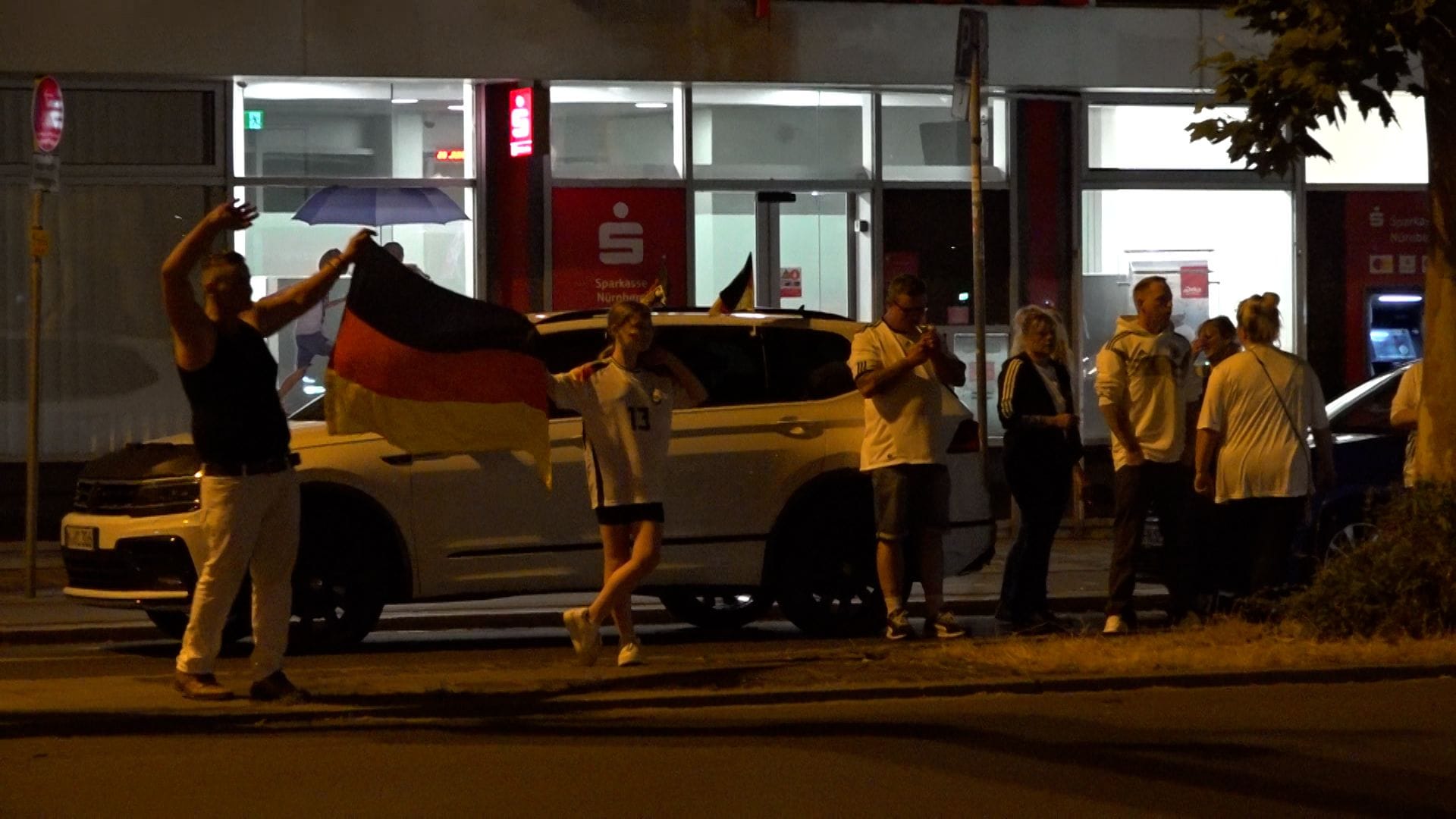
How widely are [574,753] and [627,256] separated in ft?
40.0

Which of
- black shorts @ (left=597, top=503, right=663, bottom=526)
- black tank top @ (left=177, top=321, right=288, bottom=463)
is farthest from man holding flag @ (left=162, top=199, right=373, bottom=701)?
black shorts @ (left=597, top=503, right=663, bottom=526)

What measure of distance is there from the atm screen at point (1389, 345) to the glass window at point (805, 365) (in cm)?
1057

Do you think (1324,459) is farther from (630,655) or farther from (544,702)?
(544,702)

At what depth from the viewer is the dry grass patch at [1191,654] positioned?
9844 mm

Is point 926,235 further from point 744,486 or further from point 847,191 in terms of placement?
point 744,486

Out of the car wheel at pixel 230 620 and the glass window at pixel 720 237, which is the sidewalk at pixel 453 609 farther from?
the glass window at pixel 720 237

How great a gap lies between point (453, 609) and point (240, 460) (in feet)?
16.9

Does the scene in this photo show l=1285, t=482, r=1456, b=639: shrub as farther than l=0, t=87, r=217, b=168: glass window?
No

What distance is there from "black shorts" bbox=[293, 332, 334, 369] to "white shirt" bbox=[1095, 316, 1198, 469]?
9.35 meters

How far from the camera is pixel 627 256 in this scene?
20.1 meters

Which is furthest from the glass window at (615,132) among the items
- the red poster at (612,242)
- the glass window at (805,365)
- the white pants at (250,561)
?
the white pants at (250,561)

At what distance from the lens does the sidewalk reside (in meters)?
12.9

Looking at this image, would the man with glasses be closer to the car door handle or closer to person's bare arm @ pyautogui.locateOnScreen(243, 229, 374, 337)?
the car door handle

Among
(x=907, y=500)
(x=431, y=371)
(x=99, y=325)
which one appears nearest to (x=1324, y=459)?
(x=907, y=500)
